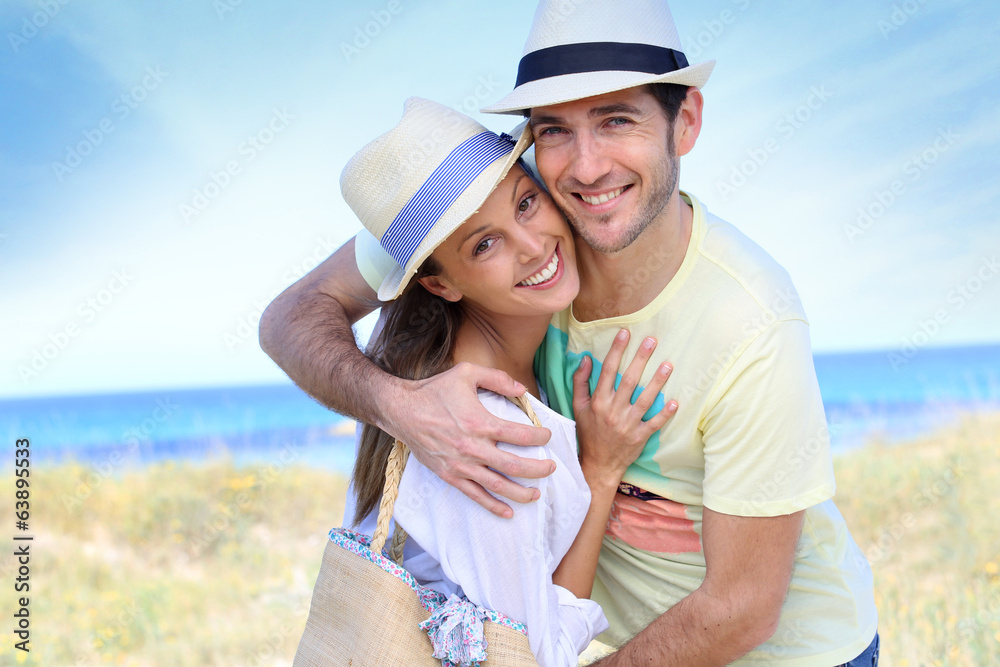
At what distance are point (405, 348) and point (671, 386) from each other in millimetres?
782

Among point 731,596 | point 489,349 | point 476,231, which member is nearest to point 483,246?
point 476,231

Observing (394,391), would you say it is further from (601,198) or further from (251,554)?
(251,554)

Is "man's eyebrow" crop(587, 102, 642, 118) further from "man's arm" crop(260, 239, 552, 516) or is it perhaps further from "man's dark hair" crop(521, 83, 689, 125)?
"man's arm" crop(260, 239, 552, 516)

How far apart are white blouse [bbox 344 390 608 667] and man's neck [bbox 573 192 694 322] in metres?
0.43

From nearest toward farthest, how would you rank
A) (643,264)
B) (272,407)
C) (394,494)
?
(394,494)
(643,264)
(272,407)

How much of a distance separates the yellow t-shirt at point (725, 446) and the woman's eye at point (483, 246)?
1.37 ft

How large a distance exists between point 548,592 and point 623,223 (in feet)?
3.32

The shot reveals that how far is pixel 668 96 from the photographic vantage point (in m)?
2.27

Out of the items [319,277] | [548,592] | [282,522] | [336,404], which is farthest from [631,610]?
[282,522]

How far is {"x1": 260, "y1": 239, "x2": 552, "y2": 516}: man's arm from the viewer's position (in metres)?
1.87

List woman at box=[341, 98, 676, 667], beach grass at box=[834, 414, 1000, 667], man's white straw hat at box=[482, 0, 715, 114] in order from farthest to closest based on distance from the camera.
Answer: beach grass at box=[834, 414, 1000, 667]
man's white straw hat at box=[482, 0, 715, 114]
woman at box=[341, 98, 676, 667]

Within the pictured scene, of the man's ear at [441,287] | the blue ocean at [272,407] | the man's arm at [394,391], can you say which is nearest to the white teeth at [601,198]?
the man's ear at [441,287]

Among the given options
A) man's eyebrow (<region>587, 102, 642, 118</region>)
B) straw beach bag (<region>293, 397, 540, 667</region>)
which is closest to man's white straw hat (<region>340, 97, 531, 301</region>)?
man's eyebrow (<region>587, 102, 642, 118</region>)

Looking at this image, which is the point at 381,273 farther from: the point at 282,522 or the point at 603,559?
the point at 282,522
